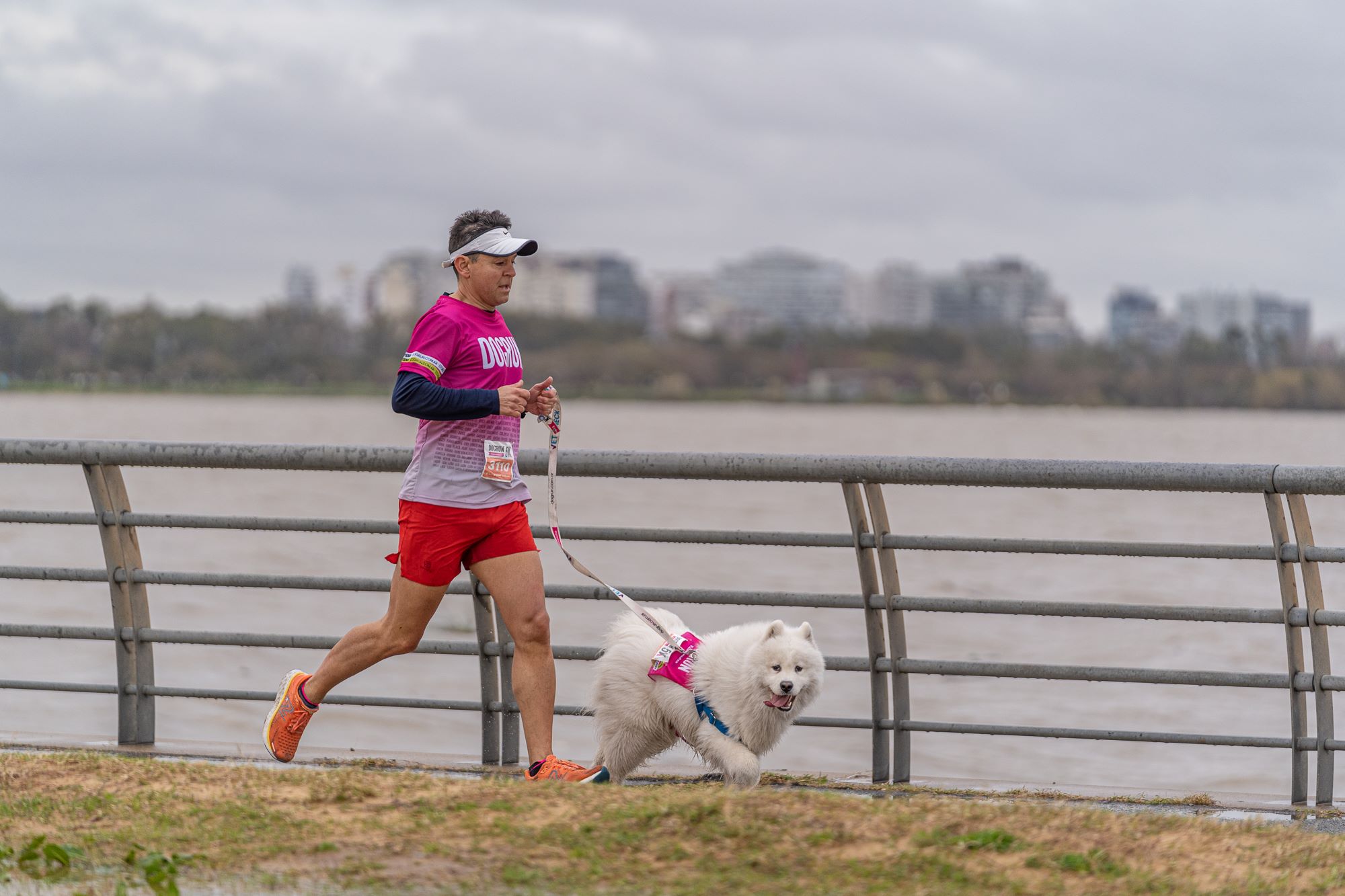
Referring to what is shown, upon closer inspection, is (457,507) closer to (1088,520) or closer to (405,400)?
(405,400)

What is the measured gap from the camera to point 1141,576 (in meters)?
30.5

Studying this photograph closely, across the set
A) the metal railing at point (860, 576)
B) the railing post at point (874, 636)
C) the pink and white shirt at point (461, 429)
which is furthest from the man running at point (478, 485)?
the railing post at point (874, 636)

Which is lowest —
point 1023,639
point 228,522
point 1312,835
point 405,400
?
point 1023,639

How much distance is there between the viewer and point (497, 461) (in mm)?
5695

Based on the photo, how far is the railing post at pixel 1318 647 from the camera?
5973 millimetres

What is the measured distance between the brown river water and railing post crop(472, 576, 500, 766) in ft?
2.02

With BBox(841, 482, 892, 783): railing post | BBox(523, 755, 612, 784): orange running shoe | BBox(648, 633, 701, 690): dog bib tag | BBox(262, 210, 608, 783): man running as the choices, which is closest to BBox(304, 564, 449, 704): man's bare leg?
BBox(262, 210, 608, 783): man running

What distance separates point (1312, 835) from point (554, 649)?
115 inches

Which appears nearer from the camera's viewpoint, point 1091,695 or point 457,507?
point 457,507

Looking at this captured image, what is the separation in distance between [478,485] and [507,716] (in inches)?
55.6

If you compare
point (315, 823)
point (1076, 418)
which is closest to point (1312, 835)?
point (315, 823)

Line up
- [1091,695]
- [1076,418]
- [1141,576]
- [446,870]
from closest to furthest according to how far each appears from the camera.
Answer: [446,870], [1091,695], [1141,576], [1076,418]

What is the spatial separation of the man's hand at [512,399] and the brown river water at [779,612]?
53.8 inches

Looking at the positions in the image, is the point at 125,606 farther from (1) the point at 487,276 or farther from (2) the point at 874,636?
(2) the point at 874,636
